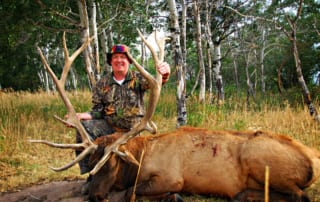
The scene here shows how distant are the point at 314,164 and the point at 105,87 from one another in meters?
2.94

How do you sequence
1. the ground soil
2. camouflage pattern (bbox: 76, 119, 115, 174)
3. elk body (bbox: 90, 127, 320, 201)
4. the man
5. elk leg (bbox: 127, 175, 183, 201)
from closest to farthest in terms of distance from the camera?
elk body (bbox: 90, 127, 320, 201)
elk leg (bbox: 127, 175, 183, 201)
the ground soil
camouflage pattern (bbox: 76, 119, 115, 174)
the man

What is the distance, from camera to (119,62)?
4.51m

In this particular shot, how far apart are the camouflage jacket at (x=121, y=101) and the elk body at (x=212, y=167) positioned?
2.05 ft

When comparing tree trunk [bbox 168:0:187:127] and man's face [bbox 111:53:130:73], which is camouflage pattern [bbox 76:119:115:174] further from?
tree trunk [bbox 168:0:187:127]

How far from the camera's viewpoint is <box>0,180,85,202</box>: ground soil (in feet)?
13.3

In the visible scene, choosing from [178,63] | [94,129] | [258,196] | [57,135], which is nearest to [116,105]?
[94,129]

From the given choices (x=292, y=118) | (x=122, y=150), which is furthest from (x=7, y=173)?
(x=292, y=118)

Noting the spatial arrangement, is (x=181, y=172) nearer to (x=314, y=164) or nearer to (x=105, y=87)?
(x=314, y=164)

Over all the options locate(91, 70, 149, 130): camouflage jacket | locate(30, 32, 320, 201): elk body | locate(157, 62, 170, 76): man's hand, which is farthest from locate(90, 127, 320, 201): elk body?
locate(157, 62, 170, 76): man's hand

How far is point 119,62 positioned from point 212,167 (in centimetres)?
200

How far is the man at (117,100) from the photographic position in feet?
14.7

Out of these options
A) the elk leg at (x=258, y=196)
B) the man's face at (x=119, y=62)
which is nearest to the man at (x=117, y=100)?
the man's face at (x=119, y=62)

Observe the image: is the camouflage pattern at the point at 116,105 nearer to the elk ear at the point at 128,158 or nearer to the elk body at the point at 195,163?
the elk body at the point at 195,163

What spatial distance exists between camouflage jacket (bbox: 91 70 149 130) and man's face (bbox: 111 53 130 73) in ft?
0.57
